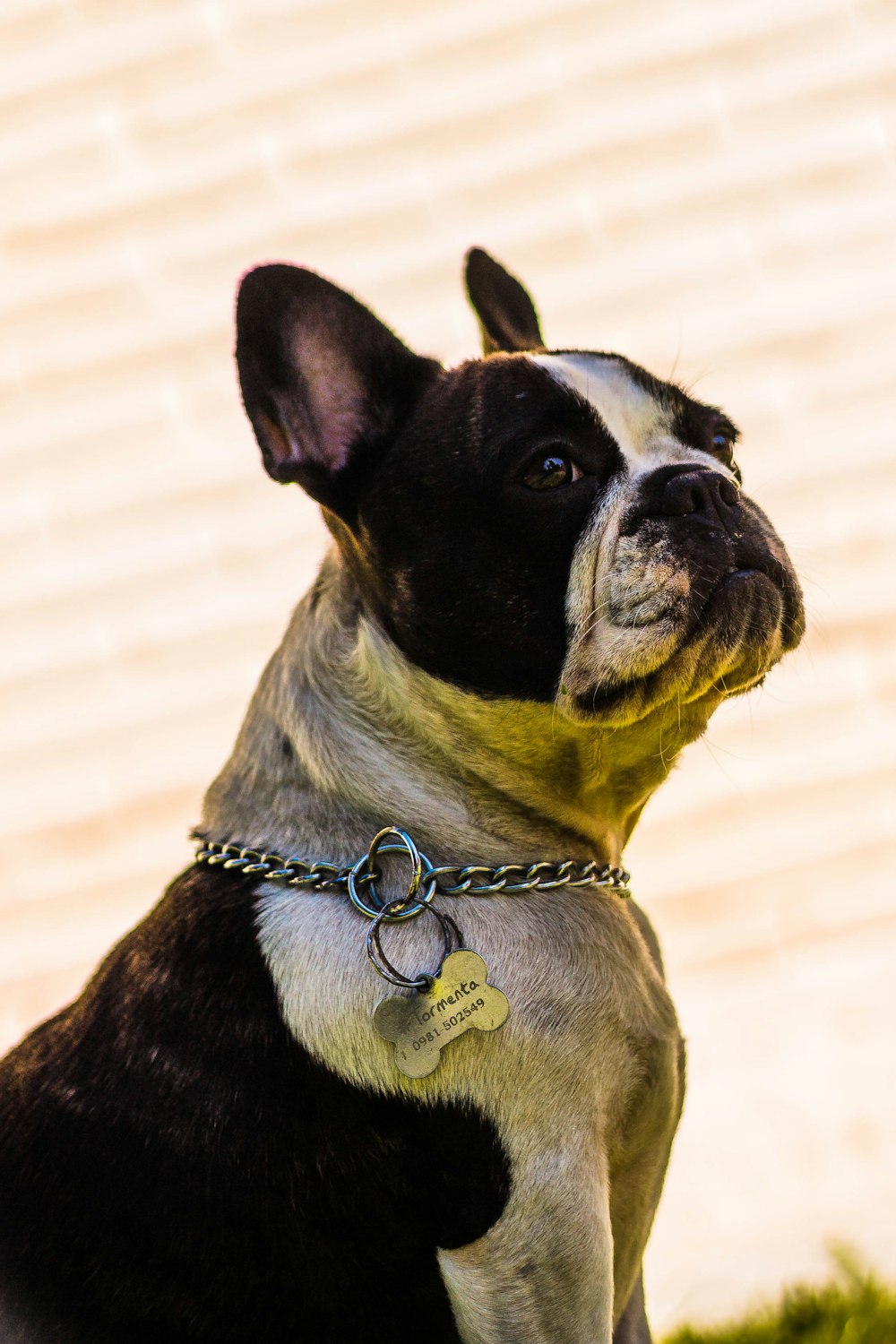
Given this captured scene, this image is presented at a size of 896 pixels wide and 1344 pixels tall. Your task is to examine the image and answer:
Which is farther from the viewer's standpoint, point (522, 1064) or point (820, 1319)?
point (820, 1319)

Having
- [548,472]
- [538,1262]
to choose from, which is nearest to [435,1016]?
[538,1262]

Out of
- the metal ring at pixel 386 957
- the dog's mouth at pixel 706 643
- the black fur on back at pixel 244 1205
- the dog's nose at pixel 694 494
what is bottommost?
the black fur on back at pixel 244 1205

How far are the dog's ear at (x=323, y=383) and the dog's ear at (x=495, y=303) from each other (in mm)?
437

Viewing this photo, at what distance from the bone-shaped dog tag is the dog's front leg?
0.20m

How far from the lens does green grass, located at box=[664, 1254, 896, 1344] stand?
10.8 feet

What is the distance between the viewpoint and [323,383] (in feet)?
8.01

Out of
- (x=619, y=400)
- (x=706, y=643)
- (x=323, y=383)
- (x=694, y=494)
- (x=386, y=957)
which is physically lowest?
(x=386, y=957)

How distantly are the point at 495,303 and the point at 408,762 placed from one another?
44.3 inches

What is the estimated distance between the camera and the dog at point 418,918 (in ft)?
6.55

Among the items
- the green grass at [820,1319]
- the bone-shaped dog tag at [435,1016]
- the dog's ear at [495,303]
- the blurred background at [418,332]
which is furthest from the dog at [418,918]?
the blurred background at [418,332]

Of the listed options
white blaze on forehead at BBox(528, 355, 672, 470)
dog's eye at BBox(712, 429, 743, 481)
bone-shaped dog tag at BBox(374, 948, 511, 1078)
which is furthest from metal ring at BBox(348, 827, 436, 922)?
dog's eye at BBox(712, 429, 743, 481)

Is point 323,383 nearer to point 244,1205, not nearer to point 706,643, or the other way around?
point 706,643

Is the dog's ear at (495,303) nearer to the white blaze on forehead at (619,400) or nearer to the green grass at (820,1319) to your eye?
the white blaze on forehead at (619,400)

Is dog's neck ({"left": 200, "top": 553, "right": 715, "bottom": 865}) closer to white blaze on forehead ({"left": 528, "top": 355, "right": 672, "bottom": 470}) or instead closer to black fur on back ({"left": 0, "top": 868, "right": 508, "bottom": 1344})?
black fur on back ({"left": 0, "top": 868, "right": 508, "bottom": 1344})
